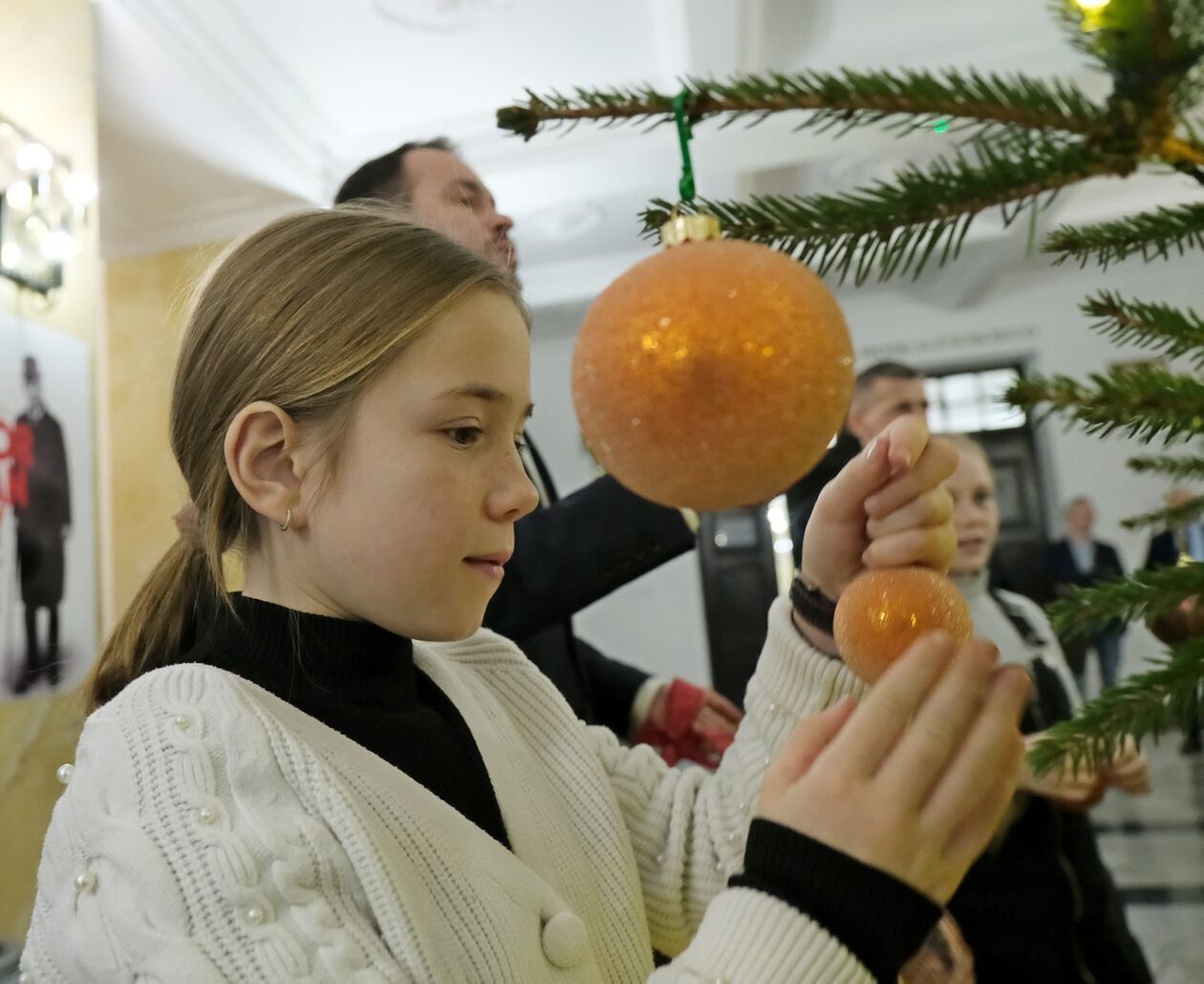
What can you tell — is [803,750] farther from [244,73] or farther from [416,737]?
[244,73]

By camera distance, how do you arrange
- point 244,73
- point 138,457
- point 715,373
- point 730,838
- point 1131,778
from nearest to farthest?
point 715,373
point 730,838
point 1131,778
point 244,73
point 138,457

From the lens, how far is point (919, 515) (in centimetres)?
40

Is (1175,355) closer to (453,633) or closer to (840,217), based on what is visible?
(840,217)

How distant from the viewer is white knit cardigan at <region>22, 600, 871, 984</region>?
440 mm

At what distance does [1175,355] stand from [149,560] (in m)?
3.09

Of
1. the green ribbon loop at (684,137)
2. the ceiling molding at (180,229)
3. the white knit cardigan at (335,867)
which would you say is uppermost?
the ceiling molding at (180,229)

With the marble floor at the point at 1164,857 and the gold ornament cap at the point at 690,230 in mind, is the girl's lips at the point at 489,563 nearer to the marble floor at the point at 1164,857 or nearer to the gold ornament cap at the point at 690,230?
the gold ornament cap at the point at 690,230

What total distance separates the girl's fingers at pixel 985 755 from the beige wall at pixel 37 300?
5.37ft

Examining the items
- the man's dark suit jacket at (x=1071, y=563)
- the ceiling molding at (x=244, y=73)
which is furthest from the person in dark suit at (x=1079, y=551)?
the ceiling molding at (x=244, y=73)

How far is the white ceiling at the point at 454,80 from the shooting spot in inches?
105

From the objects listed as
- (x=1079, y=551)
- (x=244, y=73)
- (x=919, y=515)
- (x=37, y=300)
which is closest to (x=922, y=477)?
(x=919, y=515)

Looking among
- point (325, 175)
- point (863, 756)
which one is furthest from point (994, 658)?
point (325, 175)

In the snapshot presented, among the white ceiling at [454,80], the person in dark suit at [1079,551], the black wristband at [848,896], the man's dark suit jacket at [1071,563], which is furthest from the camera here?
the person in dark suit at [1079,551]

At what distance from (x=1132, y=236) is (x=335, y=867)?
19.0 inches
